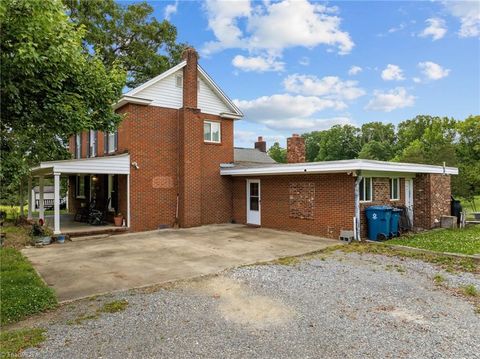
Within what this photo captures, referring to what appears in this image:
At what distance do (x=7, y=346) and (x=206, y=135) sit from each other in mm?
12476

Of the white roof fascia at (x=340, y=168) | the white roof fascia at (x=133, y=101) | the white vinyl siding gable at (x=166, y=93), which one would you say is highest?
the white vinyl siding gable at (x=166, y=93)

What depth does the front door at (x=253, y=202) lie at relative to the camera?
47.4 ft

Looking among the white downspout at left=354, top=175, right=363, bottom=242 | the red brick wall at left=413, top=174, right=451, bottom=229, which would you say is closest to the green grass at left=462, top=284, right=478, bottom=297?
the white downspout at left=354, top=175, right=363, bottom=242

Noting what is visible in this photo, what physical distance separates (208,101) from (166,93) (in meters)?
2.12

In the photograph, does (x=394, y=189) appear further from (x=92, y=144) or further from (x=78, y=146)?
(x=78, y=146)

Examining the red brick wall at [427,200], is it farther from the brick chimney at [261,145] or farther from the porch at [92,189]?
the brick chimney at [261,145]

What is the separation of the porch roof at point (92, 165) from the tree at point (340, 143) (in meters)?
56.6

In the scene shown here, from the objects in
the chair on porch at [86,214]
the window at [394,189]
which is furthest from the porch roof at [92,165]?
Answer: the window at [394,189]

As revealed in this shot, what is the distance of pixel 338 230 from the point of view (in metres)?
11.2

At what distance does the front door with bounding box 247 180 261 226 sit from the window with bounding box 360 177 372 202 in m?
4.53

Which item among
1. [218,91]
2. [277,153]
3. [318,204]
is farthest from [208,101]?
[277,153]

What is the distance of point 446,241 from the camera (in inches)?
411

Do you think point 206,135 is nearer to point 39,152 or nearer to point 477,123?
point 39,152

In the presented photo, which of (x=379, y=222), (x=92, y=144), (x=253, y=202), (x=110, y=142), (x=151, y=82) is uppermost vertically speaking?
(x=151, y=82)
